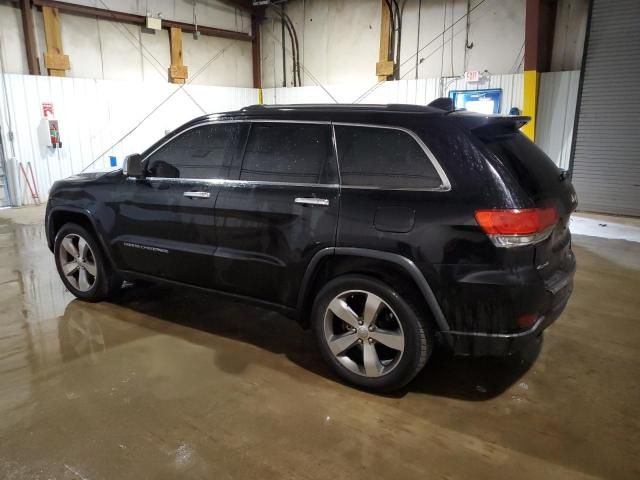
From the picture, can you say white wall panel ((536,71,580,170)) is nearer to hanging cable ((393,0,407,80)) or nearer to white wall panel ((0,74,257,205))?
hanging cable ((393,0,407,80))

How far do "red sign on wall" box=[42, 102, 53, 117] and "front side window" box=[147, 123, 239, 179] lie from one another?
24.0 ft

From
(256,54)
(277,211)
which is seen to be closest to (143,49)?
(256,54)

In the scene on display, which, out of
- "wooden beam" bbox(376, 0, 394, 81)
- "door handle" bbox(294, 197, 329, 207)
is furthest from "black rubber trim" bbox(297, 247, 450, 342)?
"wooden beam" bbox(376, 0, 394, 81)

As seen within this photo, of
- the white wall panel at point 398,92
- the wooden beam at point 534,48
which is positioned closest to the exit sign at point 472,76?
the white wall panel at point 398,92

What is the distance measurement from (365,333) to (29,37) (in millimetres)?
9806

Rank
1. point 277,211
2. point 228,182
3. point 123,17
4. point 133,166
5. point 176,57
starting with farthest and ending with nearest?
point 176,57
point 123,17
point 133,166
point 228,182
point 277,211

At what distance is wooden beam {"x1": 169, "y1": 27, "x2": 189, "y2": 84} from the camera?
38.7ft

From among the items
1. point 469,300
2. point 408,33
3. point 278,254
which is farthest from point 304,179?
point 408,33

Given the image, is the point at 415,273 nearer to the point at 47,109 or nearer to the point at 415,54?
the point at 47,109

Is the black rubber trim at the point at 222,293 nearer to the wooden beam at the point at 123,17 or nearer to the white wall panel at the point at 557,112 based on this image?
the white wall panel at the point at 557,112

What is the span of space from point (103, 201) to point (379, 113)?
239cm

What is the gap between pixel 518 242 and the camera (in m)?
2.44

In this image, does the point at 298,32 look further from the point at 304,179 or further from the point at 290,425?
the point at 290,425

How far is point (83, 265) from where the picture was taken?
4297 mm
